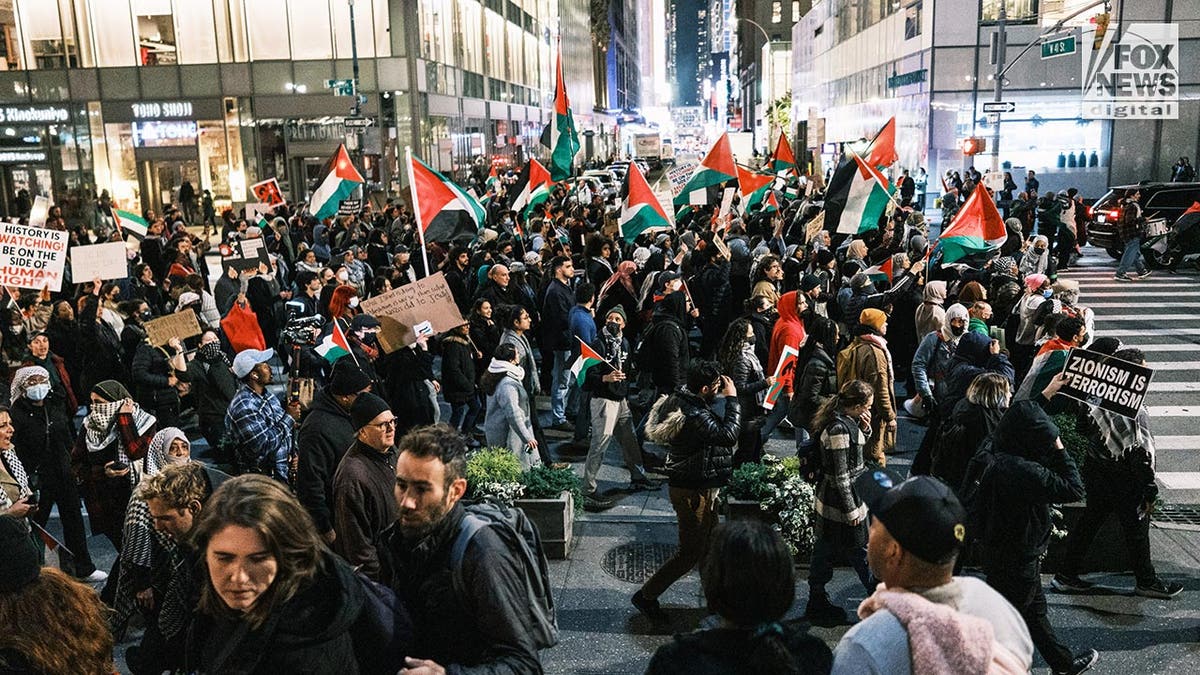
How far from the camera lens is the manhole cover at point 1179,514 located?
8.26 m

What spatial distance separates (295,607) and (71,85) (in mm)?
41666

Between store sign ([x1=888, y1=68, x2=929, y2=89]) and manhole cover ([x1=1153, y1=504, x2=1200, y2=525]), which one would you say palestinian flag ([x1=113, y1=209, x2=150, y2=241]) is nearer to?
manhole cover ([x1=1153, y1=504, x2=1200, y2=525])

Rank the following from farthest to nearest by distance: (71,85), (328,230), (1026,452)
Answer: (71,85) → (328,230) → (1026,452)

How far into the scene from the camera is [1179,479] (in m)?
9.48

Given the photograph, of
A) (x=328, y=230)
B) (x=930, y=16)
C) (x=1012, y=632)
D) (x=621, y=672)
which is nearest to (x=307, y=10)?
(x=328, y=230)

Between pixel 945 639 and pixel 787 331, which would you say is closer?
pixel 945 639

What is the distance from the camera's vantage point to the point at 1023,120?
3922cm

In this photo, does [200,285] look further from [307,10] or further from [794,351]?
[307,10]

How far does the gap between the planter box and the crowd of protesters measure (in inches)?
35.8

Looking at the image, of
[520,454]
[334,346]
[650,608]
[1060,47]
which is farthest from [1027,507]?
[1060,47]

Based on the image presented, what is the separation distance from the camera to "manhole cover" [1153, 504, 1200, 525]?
8.26m

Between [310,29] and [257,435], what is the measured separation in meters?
35.1

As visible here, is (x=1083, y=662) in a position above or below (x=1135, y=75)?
below

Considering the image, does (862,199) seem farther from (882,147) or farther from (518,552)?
Result: (518,552)
